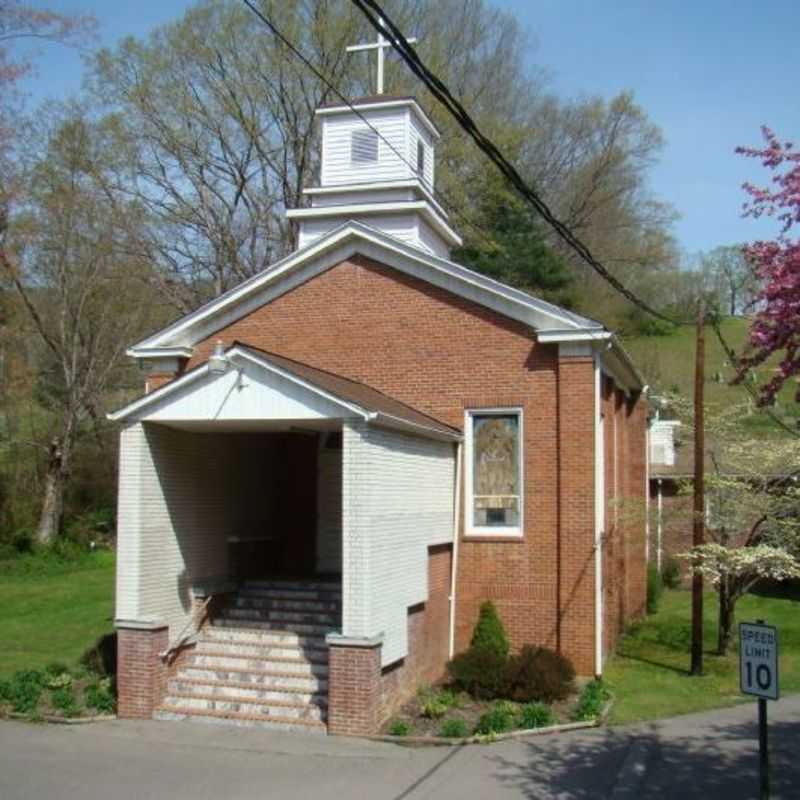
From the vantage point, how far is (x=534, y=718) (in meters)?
12.5

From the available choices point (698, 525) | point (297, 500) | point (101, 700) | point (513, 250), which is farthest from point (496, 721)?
point (513, 250)

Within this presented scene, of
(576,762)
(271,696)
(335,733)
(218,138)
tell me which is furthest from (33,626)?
(218,138)

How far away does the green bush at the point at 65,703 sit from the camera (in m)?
13.4

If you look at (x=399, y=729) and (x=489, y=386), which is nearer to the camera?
(x=399, y=729)

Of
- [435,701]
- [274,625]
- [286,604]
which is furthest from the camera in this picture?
[286,604]

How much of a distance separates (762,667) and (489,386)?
915 cm

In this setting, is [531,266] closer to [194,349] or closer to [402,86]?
[402,86]

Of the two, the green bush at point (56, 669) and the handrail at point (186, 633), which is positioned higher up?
the handrail at point (186, 633)

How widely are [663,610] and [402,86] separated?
20.2 m

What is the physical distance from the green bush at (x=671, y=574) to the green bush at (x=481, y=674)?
1606 cm

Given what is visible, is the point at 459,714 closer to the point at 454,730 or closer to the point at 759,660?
the point at 454,730

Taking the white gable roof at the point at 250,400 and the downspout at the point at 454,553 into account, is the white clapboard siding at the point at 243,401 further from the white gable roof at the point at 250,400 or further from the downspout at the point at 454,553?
the downspout at the point at 454,553

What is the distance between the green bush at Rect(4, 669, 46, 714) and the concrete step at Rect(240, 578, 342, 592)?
341 centimetres

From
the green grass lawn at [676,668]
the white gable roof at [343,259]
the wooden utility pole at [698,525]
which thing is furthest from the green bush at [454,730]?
the white gable roof at [343,259]
